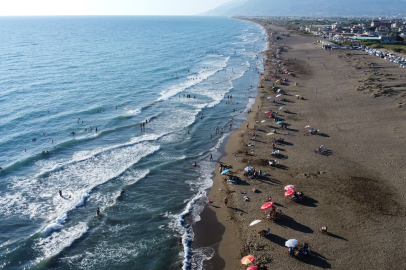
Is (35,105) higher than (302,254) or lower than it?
higher

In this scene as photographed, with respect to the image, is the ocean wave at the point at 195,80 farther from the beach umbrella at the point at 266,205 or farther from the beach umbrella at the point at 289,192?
the beach umbrella at the point at 266,205

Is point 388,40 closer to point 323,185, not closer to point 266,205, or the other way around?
point 323,185

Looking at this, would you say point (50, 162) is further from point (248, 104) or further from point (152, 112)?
point (248, 104)

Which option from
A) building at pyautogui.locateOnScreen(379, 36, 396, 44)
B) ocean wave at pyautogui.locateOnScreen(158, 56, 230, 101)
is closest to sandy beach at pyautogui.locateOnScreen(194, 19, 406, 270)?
ocean wave at pyautogui.locateOnScreen(158, 56, 230, 101)

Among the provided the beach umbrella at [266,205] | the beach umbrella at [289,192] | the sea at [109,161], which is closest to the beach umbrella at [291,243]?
the beach umbrella at [266,205]

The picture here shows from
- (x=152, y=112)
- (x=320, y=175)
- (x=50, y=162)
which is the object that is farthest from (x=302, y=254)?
(x=152, y=112)

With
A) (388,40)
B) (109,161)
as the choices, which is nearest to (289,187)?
(109,161)

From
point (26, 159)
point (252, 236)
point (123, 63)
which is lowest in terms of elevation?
point (252, 236)

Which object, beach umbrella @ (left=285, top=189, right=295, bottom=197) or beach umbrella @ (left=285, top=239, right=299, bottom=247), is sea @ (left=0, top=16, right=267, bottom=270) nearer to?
beach umbrella @ (left=285, top=239, right=299, bottom=247)
